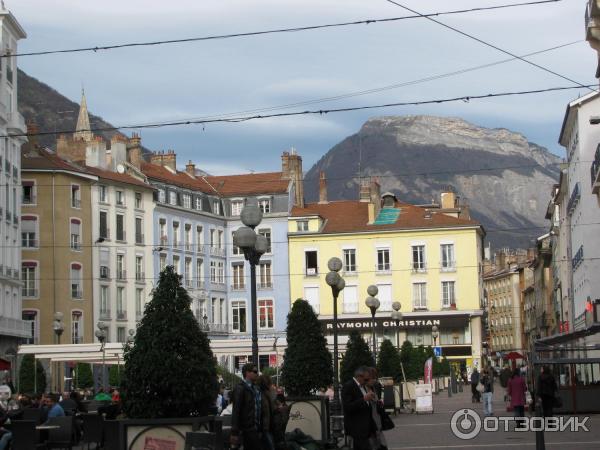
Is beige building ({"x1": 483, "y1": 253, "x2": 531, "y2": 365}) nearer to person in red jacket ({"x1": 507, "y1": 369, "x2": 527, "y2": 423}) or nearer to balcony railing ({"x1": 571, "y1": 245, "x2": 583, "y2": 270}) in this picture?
balcony railing ({"x1": 571, "y1": 245, "x2": 583, "y2": 270})

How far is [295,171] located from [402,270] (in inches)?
486

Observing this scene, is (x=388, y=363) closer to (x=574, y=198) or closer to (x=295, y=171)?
(x=574, y=198)

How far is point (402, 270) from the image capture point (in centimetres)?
8569

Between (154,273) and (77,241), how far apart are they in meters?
7.67

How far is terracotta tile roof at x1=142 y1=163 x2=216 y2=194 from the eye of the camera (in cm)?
8319

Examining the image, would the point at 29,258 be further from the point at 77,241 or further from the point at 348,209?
A: the point at 348,209

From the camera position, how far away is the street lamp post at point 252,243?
810 inches

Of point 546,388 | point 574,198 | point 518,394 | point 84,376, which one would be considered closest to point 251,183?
point 574,198

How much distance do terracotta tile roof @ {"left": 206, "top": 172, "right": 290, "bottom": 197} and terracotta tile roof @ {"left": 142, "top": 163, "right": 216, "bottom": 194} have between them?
4.55ft

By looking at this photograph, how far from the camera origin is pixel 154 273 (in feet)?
268

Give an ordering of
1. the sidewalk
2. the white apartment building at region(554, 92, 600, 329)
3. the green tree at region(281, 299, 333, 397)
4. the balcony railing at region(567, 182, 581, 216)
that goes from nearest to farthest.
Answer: the sidewalk, the green tree at region(281, 299, 333, 397), the white apartment building at region(554, 92, 600, 329), the balcony railing at region(567, 182, 581, 216)

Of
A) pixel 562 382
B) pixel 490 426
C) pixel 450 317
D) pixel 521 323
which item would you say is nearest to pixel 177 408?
pixel 490 426

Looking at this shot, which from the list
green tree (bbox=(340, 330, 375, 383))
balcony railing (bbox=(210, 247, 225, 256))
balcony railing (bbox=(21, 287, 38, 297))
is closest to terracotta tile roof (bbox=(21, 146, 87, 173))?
balcony railing (bbox=(21, 287, 38, 297))

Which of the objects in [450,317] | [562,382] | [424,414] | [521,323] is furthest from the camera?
[521,323]
